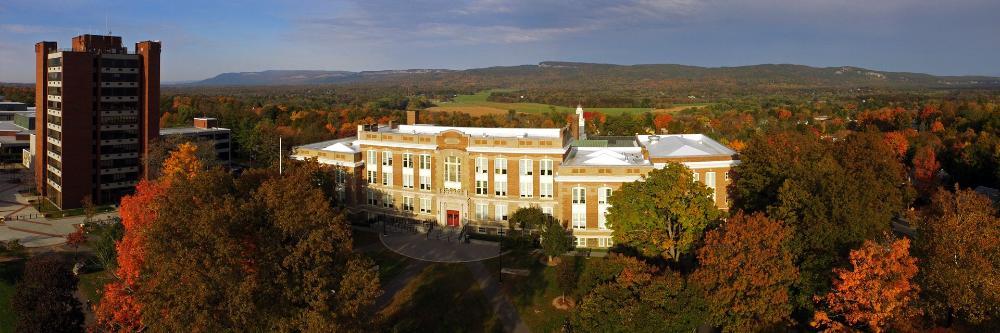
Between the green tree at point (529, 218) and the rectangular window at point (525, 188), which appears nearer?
the green tree at point (529, 218)

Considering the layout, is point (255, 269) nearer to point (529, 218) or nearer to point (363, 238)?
point (363, 238)

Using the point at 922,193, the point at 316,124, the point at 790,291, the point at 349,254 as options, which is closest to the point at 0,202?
the point at 316,124

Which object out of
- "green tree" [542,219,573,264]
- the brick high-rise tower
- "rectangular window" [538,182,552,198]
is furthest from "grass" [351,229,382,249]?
the brick high-rise tower

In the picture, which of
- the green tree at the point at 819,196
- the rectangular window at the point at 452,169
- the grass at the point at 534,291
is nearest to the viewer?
the green tree at the point at 819,196

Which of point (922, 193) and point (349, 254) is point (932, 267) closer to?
point (349, 254)

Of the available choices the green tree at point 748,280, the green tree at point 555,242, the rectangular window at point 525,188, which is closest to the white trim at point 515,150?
the rectangular window at point 525,188

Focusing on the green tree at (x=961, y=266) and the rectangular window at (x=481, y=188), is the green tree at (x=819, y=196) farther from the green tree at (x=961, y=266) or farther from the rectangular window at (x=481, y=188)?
the rectangular window at (x=481, y=188)
